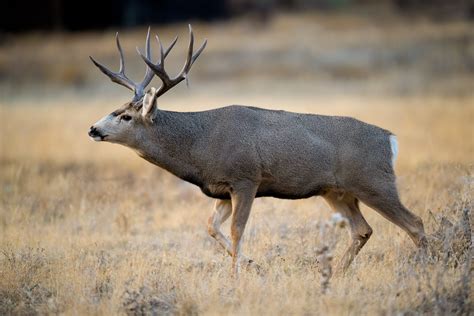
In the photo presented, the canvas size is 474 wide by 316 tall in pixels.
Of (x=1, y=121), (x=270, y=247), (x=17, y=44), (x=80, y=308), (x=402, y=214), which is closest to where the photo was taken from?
(x=80, y=308)

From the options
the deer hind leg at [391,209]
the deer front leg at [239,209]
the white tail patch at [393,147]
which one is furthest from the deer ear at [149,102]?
the white tail patch at [393,147]

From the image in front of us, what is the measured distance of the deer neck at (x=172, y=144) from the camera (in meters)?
9.34

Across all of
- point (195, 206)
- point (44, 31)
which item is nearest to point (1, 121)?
point (195, 206)

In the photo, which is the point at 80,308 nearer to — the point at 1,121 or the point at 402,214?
the point at 402,214

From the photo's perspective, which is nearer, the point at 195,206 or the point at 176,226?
the point at 176,226

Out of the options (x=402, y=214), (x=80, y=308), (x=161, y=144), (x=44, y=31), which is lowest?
(x=80, y=308)

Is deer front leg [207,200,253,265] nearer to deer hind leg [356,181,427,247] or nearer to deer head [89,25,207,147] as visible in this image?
deer head [89,25,207,147]

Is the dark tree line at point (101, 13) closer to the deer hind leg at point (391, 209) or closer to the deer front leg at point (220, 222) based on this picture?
the deer front leg at point (220, 222)

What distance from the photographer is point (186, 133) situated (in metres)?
9.47

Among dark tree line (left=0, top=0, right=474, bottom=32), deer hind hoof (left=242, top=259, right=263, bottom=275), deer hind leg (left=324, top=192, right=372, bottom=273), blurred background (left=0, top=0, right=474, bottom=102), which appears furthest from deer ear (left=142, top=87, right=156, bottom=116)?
dark tree line (left=0, top=0, right=474, bottom=32)

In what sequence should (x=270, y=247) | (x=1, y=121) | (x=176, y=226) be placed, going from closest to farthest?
(x=270, y=247) < (x=176, y=226) < (x=1, y=121)

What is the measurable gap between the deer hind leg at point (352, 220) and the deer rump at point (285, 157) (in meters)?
0.40

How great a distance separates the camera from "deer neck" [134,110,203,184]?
30.7ft

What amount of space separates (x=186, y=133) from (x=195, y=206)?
345 centimetres
